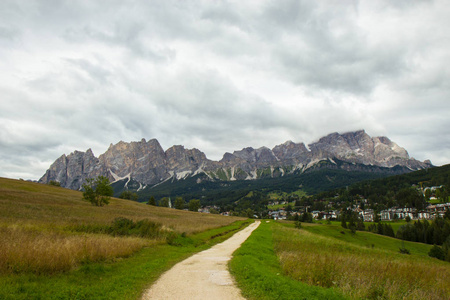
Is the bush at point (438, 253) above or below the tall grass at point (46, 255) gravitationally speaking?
below

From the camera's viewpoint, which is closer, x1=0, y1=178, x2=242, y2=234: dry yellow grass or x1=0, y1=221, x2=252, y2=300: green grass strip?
x1=0, y1=221, x2=252, y2=300: green grass strip

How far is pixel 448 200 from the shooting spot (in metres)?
180

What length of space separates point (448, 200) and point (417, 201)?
2155 cm

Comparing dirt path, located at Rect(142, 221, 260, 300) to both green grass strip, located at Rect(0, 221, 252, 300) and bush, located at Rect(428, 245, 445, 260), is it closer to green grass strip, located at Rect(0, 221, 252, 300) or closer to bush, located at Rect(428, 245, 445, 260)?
green grass strip, located at Rect(0, 221, 252, 300)

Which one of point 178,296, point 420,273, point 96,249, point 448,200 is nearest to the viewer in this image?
point 178,296

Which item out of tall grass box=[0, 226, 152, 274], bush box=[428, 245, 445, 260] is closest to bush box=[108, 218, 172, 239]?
tall grass box=[0, 226, 152, 274]

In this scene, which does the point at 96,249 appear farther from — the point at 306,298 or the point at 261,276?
the point at 306,298

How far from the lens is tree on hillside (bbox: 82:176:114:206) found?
212 feet

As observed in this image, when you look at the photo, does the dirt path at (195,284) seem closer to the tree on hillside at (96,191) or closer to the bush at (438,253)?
the tree on hillside at (96,191)

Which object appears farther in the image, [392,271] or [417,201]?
[417,201]

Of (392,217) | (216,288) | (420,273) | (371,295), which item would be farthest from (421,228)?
(216,288)

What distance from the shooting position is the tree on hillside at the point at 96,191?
64.8 m

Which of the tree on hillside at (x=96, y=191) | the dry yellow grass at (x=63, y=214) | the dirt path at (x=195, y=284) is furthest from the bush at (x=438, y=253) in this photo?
the tree on hillside at (x=96, y=191)

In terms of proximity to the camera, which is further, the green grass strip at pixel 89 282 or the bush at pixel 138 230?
the bush at pixel 138 230
